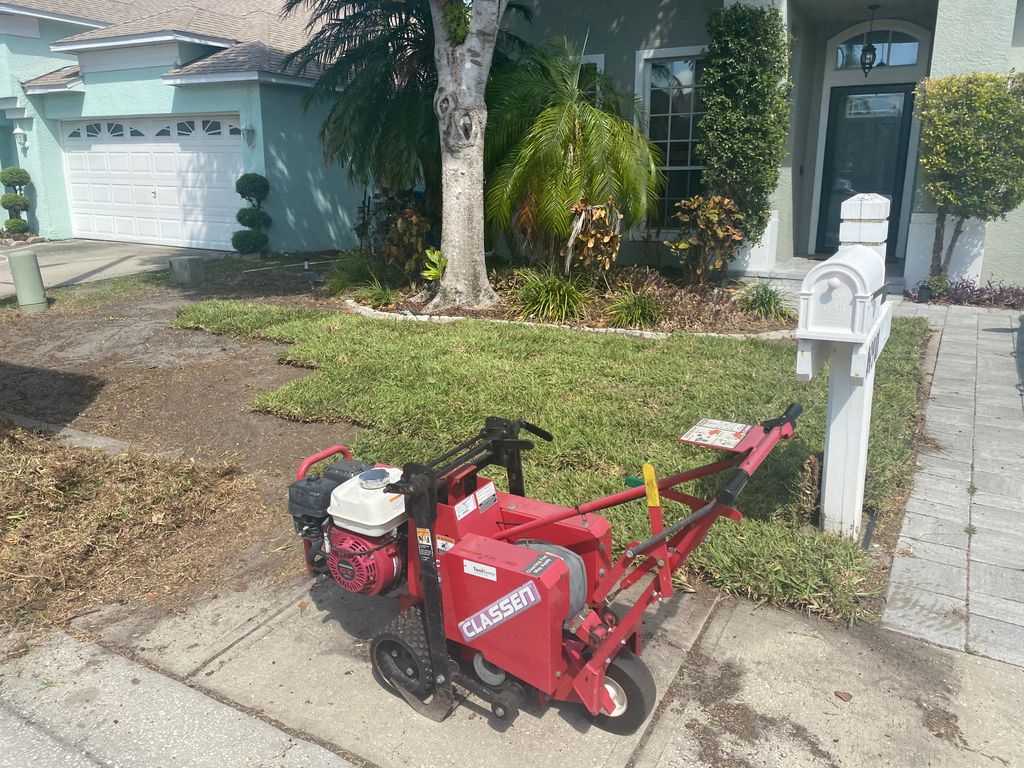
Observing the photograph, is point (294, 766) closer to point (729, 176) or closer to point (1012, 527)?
point (1012, 527)

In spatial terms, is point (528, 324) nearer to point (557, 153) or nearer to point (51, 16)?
point (557, 153)

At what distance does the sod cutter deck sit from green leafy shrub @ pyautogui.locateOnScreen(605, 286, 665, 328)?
520cm

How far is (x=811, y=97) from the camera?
457 inches

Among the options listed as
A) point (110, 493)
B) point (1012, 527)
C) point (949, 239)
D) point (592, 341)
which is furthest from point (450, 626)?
point (949, 239)

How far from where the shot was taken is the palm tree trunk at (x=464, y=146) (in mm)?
8602

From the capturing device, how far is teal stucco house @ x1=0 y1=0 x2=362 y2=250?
14.7 meters

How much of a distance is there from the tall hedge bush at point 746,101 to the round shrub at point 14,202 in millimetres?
14655

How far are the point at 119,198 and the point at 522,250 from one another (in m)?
10.8

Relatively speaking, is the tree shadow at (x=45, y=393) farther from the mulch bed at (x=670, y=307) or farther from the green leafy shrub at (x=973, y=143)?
the green leafy shrub at (x=973, y=143)

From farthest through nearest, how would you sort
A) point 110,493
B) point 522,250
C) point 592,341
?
point 522,250
point 592,341
point 110,493

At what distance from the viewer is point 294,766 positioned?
9.25 feet

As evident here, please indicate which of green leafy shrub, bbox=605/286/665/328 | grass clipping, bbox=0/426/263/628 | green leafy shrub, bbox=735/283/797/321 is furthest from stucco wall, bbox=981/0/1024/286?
grass clipping, bbox=0/426/263/628

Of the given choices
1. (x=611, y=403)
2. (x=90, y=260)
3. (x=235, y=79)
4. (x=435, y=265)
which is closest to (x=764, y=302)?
(x=611, y=403)

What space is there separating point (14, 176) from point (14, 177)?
0.07ft
